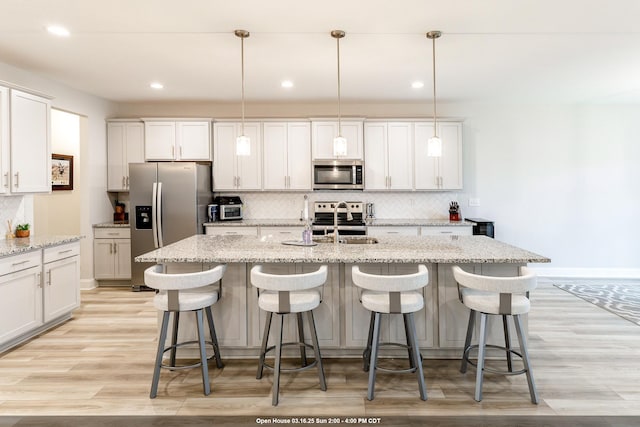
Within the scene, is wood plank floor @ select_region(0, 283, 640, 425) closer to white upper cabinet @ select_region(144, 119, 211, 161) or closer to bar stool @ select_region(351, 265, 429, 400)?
bar stool @ select_region(351, 265, 429, 400)

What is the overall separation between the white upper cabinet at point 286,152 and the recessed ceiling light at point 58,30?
2.83m

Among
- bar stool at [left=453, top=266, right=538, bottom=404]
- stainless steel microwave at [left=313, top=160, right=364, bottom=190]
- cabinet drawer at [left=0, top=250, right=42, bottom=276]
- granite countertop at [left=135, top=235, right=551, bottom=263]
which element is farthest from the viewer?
stainless steel microwave at [left=313, top=160, right=364, bottom=190]

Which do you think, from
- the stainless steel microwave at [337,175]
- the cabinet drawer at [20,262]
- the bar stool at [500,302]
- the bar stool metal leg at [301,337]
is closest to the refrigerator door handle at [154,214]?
the cabinet drawer at [20,262]

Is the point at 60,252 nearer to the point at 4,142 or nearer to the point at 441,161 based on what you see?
the point at 4,142

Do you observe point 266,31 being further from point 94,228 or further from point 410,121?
point 94,228

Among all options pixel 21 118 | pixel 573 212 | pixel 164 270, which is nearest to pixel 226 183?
pixel 21 118

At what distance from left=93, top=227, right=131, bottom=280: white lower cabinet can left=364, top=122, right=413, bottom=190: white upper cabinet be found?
11.4ft

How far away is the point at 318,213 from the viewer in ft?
19.7

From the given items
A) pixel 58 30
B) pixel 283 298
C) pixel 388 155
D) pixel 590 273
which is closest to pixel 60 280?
pixel 58 30

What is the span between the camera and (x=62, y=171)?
5684mm

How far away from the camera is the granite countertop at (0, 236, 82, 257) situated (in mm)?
3402

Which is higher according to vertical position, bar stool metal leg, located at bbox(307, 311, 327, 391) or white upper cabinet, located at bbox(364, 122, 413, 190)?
white upper cabinet, located at bbox(364, 122, 413, 190)

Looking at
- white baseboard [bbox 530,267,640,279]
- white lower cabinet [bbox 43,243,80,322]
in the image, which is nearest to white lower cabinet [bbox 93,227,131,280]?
white lower cabinet [bbox 43,243,80,322]

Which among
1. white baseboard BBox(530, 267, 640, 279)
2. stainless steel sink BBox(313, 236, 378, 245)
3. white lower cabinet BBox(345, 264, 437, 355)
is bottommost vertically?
white baseboard BBox(530, 267, 640, 279)
